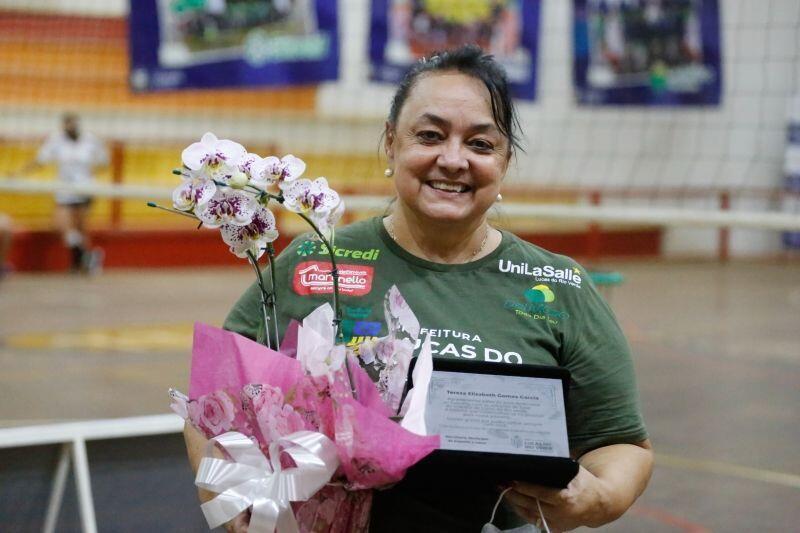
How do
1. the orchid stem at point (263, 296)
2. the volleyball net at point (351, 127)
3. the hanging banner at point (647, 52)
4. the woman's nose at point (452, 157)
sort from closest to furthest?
the orchid stem at point (263, 296), the woman's nose at point (452, 157), the hanging banner at point (647, 52), the volleyball net at point (351, 127)

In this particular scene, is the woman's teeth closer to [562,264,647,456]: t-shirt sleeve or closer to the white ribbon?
[562,264,647,456]: t-shirt sleeve

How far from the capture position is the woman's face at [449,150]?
2.23 meters

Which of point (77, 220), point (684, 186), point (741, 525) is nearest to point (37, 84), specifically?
point (77, 220)

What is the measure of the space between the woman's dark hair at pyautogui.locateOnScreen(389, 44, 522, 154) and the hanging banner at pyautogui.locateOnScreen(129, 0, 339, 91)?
21.5 feet

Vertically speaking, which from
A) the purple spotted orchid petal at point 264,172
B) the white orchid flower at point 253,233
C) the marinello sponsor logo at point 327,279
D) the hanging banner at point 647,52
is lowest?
the marinello sponsor logo at point 327,279

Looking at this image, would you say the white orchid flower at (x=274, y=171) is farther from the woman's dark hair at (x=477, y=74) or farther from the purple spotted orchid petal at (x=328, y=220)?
the woman's dark hair at (x=477, y=74)

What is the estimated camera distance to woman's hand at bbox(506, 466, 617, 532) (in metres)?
1.96

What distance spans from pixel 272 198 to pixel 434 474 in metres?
0.54

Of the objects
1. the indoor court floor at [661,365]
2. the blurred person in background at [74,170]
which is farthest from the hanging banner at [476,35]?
the blurred person in background at [74,170]

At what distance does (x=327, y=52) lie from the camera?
30.1 feet

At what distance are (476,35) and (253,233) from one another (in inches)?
304

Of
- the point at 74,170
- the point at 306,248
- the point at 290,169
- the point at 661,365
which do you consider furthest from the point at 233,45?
the point at 290,169

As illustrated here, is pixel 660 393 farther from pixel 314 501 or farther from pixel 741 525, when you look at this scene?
pixel 314 501

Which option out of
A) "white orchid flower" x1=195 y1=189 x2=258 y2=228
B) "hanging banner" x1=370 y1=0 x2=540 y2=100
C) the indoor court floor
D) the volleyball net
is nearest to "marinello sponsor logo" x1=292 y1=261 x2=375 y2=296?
"white orchid flower" x1=195 y1=189 x2=258 y2=228
